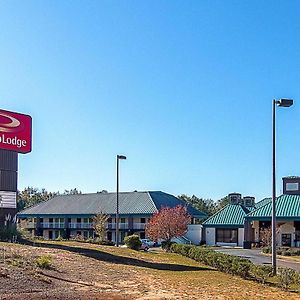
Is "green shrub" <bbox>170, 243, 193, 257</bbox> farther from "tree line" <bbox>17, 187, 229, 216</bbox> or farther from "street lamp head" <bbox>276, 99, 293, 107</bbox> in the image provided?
"tree line" <bbox>17, 187, 229, 216</bbox>

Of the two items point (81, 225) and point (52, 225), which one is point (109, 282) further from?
point (52, 225)

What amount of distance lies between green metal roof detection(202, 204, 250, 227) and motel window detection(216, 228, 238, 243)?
0.99 meters

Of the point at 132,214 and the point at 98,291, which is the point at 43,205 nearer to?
the point at 132,214

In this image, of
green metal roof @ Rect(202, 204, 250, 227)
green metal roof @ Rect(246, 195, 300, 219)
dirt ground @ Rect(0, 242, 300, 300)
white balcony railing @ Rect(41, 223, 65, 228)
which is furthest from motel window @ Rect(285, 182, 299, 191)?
dirt ground @ Rect(0, 242, 300, 300)

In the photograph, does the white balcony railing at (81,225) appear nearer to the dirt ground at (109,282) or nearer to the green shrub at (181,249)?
the green shrub at (181,249)

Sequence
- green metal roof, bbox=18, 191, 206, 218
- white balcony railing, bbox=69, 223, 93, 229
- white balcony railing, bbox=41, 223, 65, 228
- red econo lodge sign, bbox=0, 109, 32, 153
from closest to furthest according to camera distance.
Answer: red econo lodge sign, bbox=0, 109, 32, 153
green metal roof, bbox=18, 191, 206, 218
white balcony railing, bbox=69, 223, 93, 229
white balcony railing, bbox=41, 223, 65, 228

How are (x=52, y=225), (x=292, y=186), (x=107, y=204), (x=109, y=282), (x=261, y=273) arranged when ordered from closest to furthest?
(x=109, y=282) → (x=261, y=273) → (x=292, y=186) → (x=107, y=204) → (x=52, y=225)

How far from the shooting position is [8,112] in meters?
34.1

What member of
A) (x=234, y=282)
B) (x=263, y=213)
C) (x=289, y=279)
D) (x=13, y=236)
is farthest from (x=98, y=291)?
(x=263, y=213)

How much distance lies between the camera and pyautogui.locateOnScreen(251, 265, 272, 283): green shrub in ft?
68.9

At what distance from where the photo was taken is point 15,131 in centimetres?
3475

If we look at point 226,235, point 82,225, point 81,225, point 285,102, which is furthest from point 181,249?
point 81,225

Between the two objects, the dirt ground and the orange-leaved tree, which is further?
the orange-leaved tree

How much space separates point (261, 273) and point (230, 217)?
4268 cm
